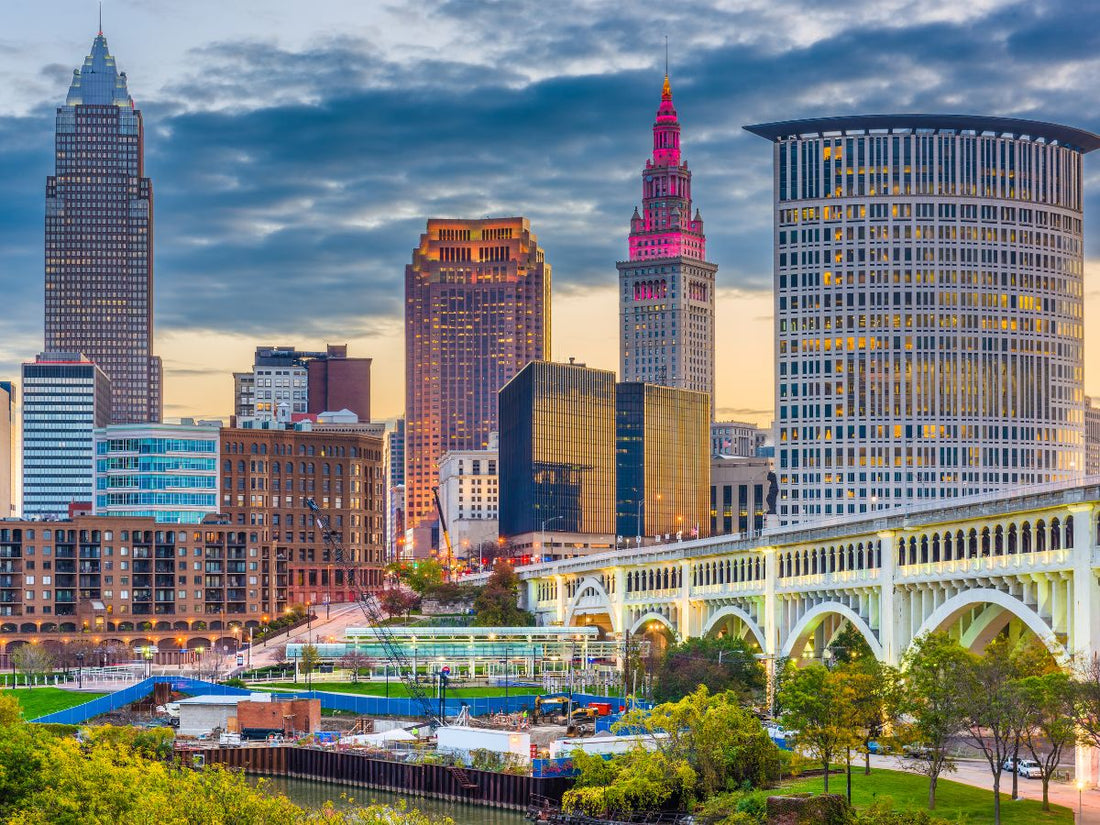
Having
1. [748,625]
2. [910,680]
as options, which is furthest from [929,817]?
[748,625]

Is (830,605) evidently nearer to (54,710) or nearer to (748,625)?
(748,625)

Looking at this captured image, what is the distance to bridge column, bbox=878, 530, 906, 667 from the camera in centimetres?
13888

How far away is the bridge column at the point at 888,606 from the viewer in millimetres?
138875

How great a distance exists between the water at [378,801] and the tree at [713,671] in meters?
32.2

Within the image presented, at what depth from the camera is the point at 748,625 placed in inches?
6973

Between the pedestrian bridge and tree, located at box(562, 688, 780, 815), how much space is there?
20621 millimetres

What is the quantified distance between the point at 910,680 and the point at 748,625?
224ft

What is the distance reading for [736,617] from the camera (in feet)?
614

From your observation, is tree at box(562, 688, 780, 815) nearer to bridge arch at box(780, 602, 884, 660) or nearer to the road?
the road

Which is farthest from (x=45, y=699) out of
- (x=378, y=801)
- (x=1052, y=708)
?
(x=1052, y=708)

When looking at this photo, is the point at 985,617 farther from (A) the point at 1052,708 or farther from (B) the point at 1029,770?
(A) the point at 1052,708

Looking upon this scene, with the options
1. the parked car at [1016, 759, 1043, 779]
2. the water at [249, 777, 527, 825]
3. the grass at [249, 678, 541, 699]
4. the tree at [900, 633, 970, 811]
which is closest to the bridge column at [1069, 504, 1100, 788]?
the parked car at [1016, 759, 1043, 779]

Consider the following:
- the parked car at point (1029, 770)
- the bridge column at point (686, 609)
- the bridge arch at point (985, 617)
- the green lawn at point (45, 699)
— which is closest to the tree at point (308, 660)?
the green lawn at point (45, 699)

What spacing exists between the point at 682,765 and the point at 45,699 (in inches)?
3646
